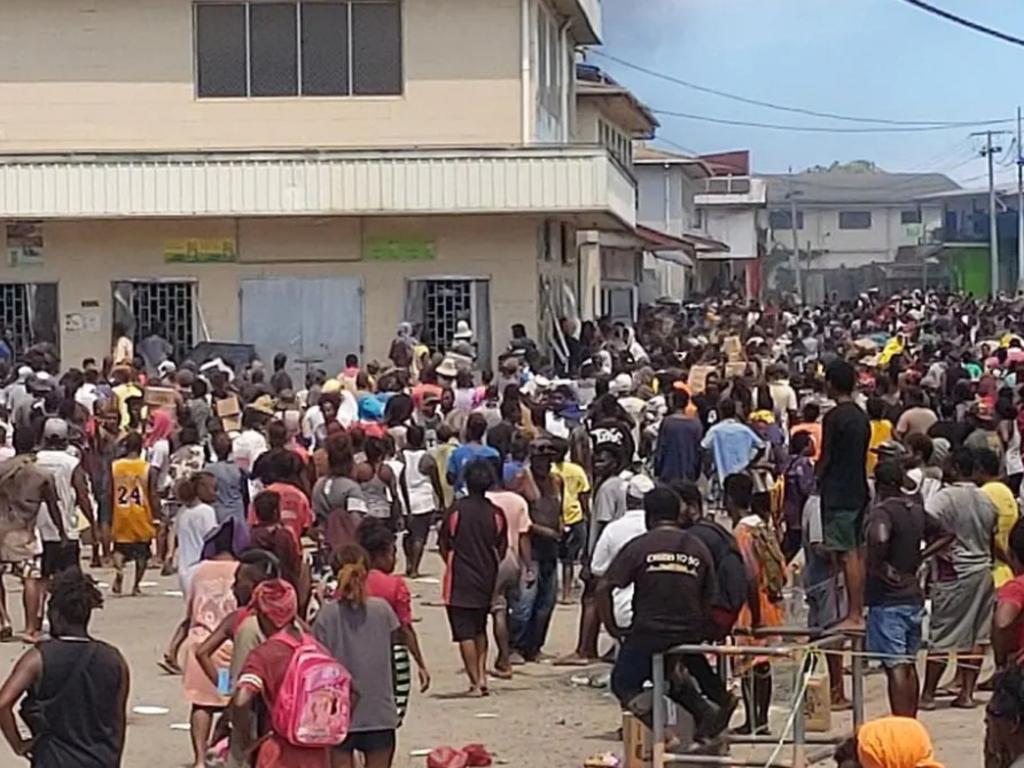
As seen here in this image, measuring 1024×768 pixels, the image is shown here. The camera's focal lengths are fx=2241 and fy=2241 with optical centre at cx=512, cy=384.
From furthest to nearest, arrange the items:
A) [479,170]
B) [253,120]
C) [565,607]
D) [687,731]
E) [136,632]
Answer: [253,120] → [479,170] → [565,607] → [136,632] → [687,731]

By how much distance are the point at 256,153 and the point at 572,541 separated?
1480cm

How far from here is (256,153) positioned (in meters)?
31.0

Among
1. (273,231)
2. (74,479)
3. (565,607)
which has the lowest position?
(565,607)

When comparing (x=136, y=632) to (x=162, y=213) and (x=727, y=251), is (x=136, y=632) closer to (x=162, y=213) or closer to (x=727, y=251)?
(x=162, y=213)

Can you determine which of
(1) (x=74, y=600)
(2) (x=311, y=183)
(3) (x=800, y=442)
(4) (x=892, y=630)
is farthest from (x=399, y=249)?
(1) (x=74, y=600)

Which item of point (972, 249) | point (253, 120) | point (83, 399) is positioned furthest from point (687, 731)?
point (972, 249)

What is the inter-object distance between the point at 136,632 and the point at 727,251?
64118mm

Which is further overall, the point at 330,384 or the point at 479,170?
the point at 479,170

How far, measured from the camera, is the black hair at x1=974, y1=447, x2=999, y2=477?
13.9 m

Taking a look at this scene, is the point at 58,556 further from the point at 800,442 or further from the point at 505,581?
the point at 800,442

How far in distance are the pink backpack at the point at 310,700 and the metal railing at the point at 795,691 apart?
201 cm

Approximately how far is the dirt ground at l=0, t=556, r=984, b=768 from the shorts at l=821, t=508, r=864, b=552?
1.01m

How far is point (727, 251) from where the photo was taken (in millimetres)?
80062

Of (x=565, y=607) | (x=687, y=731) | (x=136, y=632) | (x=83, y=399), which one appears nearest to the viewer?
(x=687, y=731)
